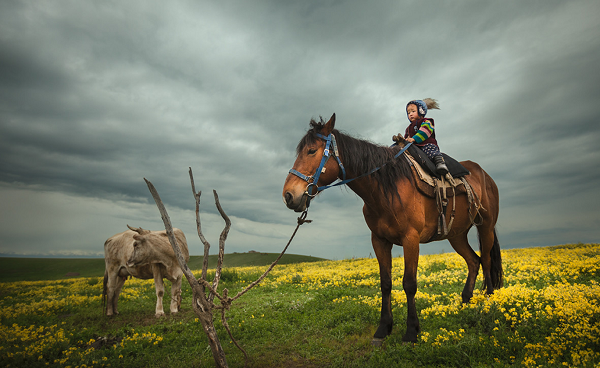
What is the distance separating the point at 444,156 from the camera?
22.3 feet

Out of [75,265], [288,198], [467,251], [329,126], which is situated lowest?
[75,265]

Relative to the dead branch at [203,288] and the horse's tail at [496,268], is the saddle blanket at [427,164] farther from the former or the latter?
the dead branch at [203,288]

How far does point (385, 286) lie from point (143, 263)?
323 inches

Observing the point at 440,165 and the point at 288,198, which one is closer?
the point at 288,198

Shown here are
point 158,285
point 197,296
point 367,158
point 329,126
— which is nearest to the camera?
point 197,296

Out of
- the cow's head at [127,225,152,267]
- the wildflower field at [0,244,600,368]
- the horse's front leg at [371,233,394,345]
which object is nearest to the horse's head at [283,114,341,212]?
the horse's front leg at [371,233,394,345]

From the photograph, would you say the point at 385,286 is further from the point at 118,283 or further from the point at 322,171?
the point at 118,283

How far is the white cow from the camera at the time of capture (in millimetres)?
9336

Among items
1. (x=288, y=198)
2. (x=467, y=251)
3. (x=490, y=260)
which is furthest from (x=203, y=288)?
(x=490, y=260)

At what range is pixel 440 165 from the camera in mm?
6109

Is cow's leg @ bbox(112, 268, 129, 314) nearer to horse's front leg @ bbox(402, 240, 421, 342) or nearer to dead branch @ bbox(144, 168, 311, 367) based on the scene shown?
dead branch @ bbox(144, 168, 311, 367)

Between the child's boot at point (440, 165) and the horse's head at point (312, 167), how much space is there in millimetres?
2725

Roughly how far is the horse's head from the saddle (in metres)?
2.13

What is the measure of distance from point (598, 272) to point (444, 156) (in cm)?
599
